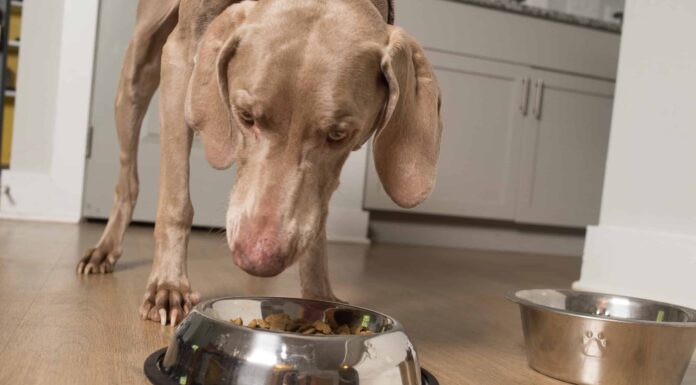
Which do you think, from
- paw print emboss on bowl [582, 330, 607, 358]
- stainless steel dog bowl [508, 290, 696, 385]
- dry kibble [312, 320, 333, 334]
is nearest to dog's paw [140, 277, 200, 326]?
dry kibble [312, 320, 333, 334]

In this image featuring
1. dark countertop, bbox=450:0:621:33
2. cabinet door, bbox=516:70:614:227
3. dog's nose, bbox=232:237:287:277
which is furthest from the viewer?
cabinet door, bbox=516:70:614:227

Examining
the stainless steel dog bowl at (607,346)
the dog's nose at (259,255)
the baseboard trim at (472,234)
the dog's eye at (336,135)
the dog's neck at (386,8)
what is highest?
the dog's neck at (386,8)

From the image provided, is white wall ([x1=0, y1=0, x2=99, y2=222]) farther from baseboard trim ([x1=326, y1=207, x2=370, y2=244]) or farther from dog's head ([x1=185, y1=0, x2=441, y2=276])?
dog's head ([x1=185, y1=0, x2=441, y2=276])

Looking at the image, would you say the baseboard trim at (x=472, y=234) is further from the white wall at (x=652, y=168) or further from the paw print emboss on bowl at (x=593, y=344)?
the paw print emboss on bowl at (x=593, y=344)

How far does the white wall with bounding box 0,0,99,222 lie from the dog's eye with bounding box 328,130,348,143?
248 centimetres

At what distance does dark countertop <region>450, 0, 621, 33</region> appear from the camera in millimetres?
4137

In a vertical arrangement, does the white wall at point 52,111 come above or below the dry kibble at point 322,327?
above

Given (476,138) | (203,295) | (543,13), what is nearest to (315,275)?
(203,295)

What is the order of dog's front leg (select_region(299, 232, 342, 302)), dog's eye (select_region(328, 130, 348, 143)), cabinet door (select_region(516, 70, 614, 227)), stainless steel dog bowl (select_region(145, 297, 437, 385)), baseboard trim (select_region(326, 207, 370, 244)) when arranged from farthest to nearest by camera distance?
cabinet door (select_region(516, 70, 614, 227)) < baseboard trim (select_region(326, 207, 370, 244)) < dog's front leg (select_region(299, 232, 342, 302)) < dog's eye (select_region(328, 130, 348, 143)) < stainless steel dog bowl (select_region(145, 297, 437, 385))

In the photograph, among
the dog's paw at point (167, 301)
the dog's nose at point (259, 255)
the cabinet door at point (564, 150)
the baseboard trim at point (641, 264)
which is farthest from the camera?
the cabinet door at point (564, 150)

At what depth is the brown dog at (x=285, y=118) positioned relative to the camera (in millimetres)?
1218

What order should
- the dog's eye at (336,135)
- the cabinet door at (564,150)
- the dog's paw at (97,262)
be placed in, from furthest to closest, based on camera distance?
the cabinet door at (564,150), the dog's paw at (97,262), the dog's eye at (336,135)

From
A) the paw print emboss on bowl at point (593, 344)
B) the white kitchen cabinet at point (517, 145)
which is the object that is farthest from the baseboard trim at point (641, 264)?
the white kitchen cabinet at point (517, 145)

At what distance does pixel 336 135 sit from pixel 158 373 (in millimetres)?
506
